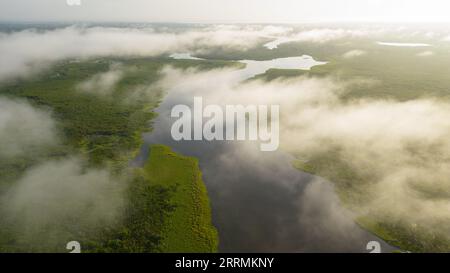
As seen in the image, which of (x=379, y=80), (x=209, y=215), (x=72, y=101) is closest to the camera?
(x=209, y=215)

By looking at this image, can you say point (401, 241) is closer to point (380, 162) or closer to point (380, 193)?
point (380, 193)

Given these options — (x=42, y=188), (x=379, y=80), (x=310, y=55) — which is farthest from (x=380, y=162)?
(x=310, y=55)

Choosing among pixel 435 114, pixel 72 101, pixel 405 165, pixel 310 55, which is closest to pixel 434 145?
pixel 405 165

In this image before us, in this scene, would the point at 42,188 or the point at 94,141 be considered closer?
the point at 42,188

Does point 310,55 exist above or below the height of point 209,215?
above

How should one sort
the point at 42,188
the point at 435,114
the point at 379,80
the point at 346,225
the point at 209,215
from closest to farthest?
1. the point at 346,225
2. the point at 209,215
3. the point at 42,188
4. the point at 435,114
5. the point at 379,80

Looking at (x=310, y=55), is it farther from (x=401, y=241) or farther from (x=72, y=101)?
(x=401, y=241)

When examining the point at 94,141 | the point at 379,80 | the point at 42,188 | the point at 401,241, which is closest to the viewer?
the point at 401,241

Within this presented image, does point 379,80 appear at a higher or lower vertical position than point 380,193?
higher

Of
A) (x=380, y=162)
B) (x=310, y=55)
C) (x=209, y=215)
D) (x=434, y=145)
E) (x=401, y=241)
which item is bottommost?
(x=401, y=241)
